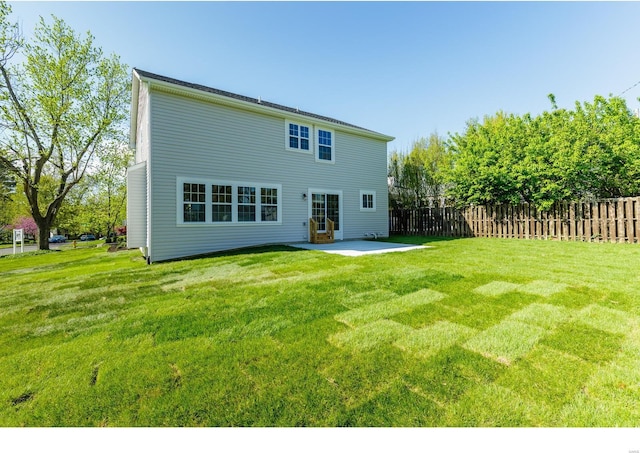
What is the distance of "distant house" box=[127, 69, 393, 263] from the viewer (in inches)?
335

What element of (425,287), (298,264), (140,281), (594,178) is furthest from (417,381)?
(594,178)

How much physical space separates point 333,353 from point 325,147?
10569mm

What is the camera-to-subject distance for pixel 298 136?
37.2 ft

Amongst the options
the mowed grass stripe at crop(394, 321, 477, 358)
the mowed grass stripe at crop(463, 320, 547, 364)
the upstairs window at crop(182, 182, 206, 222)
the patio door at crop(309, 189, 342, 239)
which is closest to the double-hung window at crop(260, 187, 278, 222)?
the patio door at crop(309, 189, 342, 239)

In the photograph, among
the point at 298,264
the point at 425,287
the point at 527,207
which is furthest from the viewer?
the point at 527,207

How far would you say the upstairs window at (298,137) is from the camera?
437 inches

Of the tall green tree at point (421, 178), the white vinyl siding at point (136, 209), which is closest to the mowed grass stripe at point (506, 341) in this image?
the white vinyl siding at point (136, 209)

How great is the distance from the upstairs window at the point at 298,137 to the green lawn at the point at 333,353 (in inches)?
294

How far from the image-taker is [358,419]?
1.73 meters

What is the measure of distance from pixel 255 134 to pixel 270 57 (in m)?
3.01

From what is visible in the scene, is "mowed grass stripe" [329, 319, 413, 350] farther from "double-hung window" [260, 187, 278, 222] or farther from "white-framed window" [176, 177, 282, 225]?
"double-hung window" [260, 187, 278, 222]

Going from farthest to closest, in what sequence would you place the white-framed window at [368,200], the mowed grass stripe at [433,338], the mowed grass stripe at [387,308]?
1. the white-framed window at [368,200]
2. the mowed grass stripe at [387,308]
3. the mowed grass stripe at [433,338]

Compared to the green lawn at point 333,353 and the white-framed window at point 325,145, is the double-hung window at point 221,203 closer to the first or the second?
the white-framed window at point 325,145
